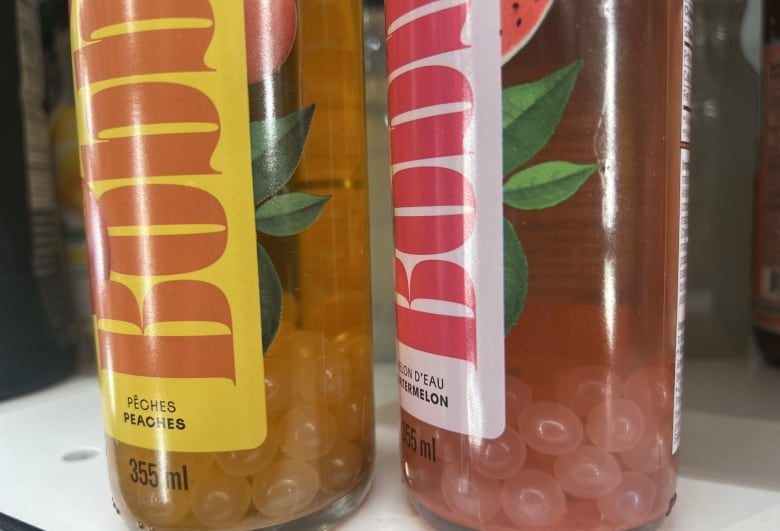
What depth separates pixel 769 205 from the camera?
18.9 inches

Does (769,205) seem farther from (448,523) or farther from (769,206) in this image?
(448,523)

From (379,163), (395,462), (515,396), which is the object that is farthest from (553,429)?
(379,163)

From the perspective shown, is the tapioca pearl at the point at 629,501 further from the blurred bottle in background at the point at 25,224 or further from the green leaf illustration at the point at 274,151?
the blurred bottle in background at the point at 25,224

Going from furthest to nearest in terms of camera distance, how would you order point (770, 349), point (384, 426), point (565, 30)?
point (770, 349)
point (384, 426)
point (565, 30)

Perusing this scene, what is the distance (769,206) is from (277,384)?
39 cm

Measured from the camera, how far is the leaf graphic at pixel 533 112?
0.23m

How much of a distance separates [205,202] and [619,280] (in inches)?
6.0

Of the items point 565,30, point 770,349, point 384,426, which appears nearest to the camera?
point 565,30

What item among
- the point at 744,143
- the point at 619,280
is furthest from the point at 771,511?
the point at 744,143

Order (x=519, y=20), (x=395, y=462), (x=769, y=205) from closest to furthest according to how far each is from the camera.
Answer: (x=519, y=20), (x=395, y=462), (x=769, y=205)

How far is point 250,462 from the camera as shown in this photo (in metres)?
0.26

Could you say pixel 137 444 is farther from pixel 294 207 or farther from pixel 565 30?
pixel 565 30

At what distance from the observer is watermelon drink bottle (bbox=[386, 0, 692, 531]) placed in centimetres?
23

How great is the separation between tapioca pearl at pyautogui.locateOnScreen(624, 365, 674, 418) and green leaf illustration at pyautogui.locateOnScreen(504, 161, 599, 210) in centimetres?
7
